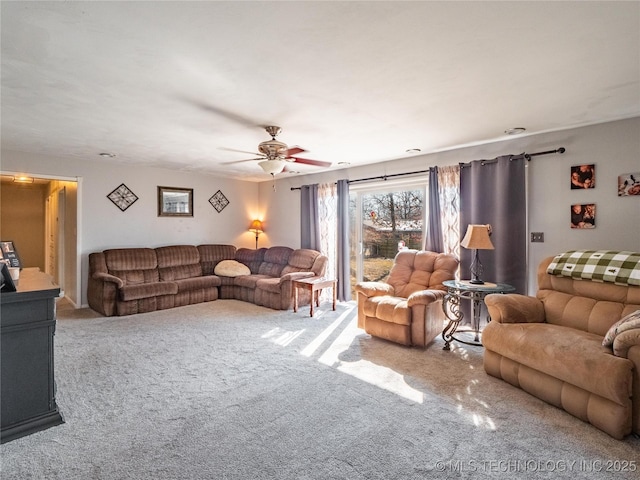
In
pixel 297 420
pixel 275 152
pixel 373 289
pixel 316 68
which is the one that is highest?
pixel 316 68

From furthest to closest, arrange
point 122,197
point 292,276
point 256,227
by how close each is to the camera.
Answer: point 256,227 → point 122,197 → point 292,276

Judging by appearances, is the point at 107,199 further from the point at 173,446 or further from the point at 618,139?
the point at 618,139

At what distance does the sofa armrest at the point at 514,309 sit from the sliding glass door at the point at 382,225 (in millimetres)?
1938

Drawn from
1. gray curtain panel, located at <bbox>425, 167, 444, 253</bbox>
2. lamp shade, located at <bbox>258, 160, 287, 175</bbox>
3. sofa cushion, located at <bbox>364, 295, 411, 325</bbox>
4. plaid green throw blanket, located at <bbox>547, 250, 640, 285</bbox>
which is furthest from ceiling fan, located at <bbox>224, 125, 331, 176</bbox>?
plaid green throw blanket, located at <bbox>547, 250, 640, 285</bbox>

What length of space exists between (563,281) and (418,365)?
5.14 ft

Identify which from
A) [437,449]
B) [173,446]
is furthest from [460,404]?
[173,446]

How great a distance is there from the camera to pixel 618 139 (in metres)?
3.20

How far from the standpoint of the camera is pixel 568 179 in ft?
11.5

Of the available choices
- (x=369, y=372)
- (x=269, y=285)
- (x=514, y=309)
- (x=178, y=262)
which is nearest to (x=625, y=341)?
(x=514, y=309)

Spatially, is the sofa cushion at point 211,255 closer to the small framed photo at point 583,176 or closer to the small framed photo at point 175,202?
the small framed photo at point 175,202

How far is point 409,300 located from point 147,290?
12.9 ft

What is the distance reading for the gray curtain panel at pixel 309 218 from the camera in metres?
6.11

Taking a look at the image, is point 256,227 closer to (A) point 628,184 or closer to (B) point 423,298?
(B) point 423,298

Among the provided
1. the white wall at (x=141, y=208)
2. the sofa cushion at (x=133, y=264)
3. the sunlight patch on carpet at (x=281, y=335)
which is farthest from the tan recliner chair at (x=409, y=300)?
the white wall at (x=141, y=208)
